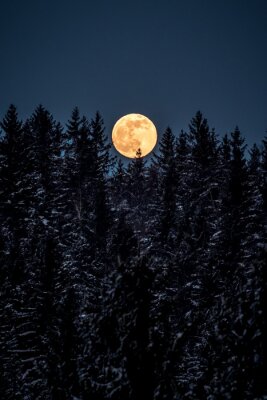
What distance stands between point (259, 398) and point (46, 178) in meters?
30.8

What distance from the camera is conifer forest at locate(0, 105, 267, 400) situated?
908 centimetres

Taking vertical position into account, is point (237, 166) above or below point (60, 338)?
above

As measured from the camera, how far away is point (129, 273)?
988cm

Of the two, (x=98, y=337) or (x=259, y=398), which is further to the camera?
(x=98, y=337)

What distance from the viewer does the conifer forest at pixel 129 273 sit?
908cm

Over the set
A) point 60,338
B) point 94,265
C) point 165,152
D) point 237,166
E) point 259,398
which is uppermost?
point 165,152

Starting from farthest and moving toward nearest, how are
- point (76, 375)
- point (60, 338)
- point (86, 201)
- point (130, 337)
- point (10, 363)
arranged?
point (86, 201) < point (10, 363) < point (60, 338) < point (76, 375) < point (130, 337)

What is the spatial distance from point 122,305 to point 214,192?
30628mm

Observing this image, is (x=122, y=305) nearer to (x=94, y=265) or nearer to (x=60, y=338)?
(x=60, y=338)

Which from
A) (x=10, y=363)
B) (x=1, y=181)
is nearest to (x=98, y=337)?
(x=10, y=363)

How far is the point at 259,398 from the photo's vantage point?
27.5 ft

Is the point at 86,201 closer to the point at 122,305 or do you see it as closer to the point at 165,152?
the point at 165,152

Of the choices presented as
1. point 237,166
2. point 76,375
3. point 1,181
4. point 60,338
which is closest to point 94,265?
point 1,181

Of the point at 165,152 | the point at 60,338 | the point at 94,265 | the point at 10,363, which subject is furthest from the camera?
the point at 165,152
